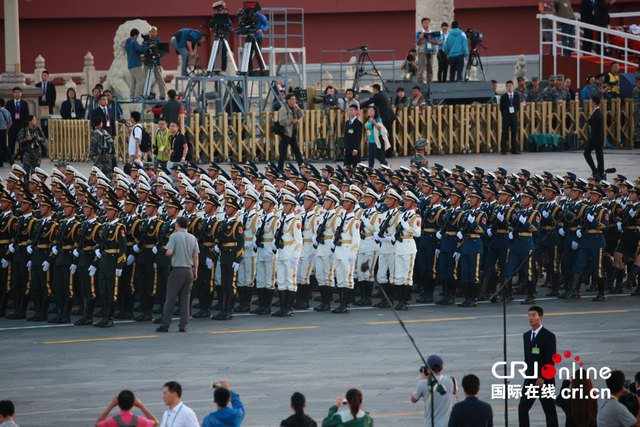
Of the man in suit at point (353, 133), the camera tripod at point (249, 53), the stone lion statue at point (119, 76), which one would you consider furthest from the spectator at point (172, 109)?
the stone lion statue at point (119, 76)

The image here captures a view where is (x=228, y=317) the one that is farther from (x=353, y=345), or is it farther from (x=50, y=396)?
(x=50, y=396)

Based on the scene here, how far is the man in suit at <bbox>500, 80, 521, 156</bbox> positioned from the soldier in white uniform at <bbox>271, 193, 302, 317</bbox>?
13811 mm

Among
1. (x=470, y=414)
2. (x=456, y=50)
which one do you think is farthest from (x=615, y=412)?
(x=456, y=50)

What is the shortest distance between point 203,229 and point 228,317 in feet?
4.70

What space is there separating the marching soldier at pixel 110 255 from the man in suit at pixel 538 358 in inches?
295

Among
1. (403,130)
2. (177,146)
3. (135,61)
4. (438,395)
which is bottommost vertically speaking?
(438,395)

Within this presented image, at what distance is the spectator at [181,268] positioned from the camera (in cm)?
1758

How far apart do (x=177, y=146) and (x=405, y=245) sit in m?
7.29

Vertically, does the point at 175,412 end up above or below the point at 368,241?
below

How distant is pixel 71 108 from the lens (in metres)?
32.7

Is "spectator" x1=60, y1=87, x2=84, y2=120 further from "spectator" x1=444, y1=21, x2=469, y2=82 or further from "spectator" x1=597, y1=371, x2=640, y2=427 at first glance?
"spectator" x1=597, y1=371, x2=640, y2=427

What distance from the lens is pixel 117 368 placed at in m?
15.6

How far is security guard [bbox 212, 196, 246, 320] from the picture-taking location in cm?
1862

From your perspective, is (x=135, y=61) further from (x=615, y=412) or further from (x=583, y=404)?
(x=615, y=412)
